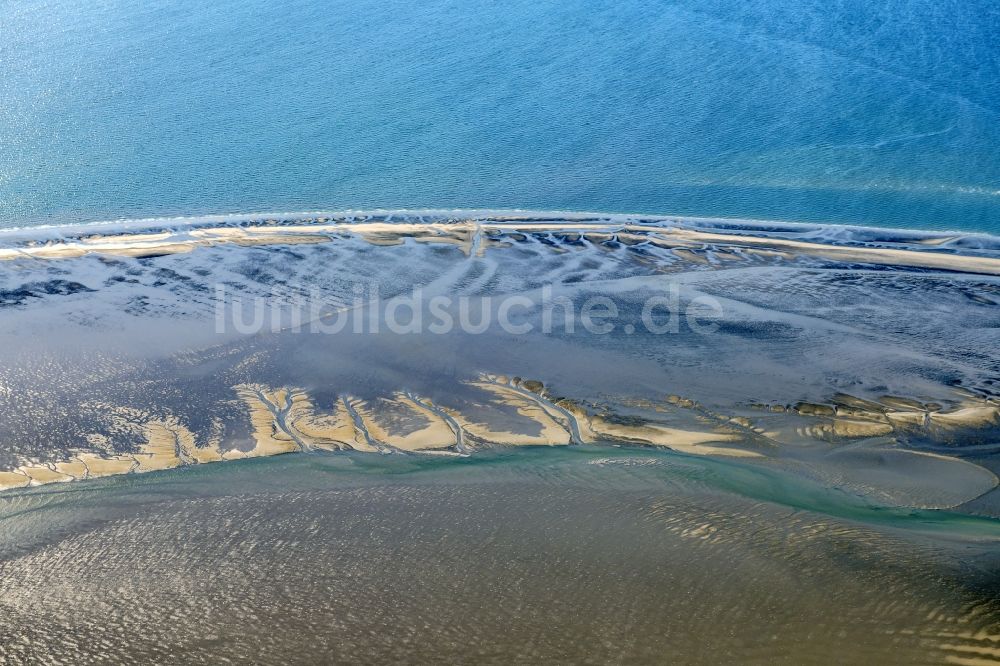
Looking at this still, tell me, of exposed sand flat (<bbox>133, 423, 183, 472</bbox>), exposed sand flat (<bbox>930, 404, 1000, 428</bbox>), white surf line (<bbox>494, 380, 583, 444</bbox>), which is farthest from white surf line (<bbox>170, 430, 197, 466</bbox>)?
exposed sand flat (<bbox>930, 404, 1000, 428</bbox>)

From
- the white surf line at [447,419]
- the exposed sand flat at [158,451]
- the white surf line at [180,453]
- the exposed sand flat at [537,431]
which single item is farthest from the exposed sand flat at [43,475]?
the white surf line at [447,419]

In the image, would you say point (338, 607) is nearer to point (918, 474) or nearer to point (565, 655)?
point (565, 655)

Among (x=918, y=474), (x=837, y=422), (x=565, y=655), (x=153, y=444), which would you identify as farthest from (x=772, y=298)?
(x=153, y=444)

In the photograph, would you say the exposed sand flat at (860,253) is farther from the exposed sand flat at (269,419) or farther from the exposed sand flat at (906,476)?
the exposed sand flat at (269,419)

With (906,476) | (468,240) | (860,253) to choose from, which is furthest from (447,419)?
(860,253)

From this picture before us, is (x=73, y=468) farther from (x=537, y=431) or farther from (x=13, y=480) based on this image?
(x=537, y=431)

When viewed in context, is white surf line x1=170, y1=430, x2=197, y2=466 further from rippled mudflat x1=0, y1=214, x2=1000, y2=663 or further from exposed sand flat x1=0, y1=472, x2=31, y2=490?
exposed sand flat x1=0, y1=472, x2=31, y2=490
